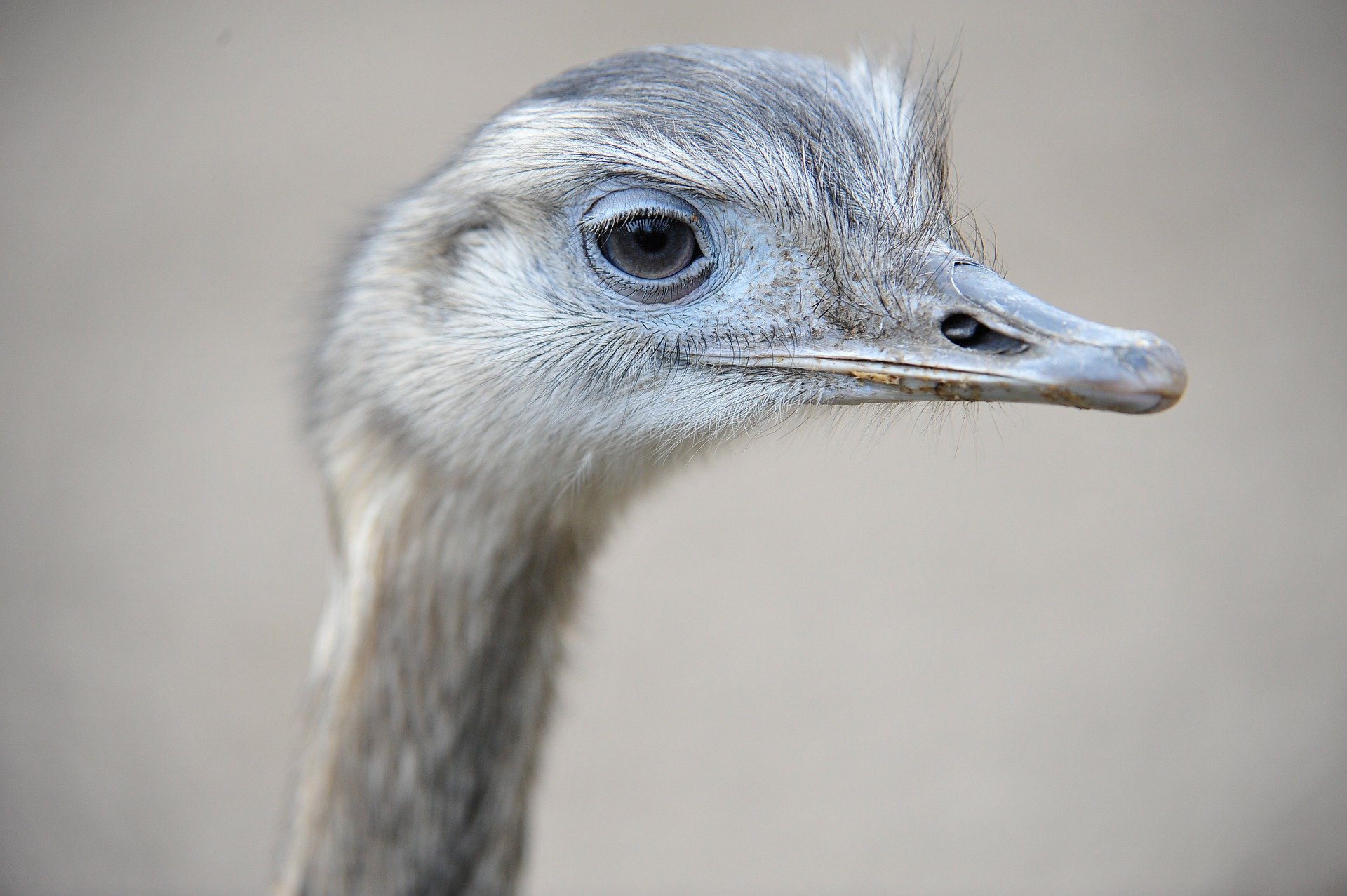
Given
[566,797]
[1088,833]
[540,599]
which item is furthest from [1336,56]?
[540,599]

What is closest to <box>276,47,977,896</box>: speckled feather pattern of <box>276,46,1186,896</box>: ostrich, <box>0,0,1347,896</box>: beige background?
<box>276,46,1186,896</box>: ostrich

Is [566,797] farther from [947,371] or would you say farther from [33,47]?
[33,47]

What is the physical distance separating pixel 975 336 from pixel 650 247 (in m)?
0.34

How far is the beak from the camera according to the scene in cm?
101

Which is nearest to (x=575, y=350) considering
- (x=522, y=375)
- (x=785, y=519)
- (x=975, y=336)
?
(x=522, y=375)

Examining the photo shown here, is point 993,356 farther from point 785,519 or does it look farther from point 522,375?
point 785,519

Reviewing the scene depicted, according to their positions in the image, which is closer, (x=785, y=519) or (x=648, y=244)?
(x=648, y=244)

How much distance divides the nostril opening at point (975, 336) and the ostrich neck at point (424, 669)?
1.54 feet

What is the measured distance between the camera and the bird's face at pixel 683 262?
1.15 m

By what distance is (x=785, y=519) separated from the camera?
3393 millimetres

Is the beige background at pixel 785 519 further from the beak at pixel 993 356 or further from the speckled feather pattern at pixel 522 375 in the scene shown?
the beak at pixel 993 356

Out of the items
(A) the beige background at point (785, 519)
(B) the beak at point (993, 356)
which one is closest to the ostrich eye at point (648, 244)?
(B) the beak at point (993, 356)

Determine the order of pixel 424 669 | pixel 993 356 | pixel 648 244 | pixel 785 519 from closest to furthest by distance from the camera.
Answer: pixel 993 356
pixel 648 244
pixel 424 669
pixel 785 519

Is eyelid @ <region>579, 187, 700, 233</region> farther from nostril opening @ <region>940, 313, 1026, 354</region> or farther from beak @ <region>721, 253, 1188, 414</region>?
nostril opening @ <region>940, 313, 1026, 354</region>
